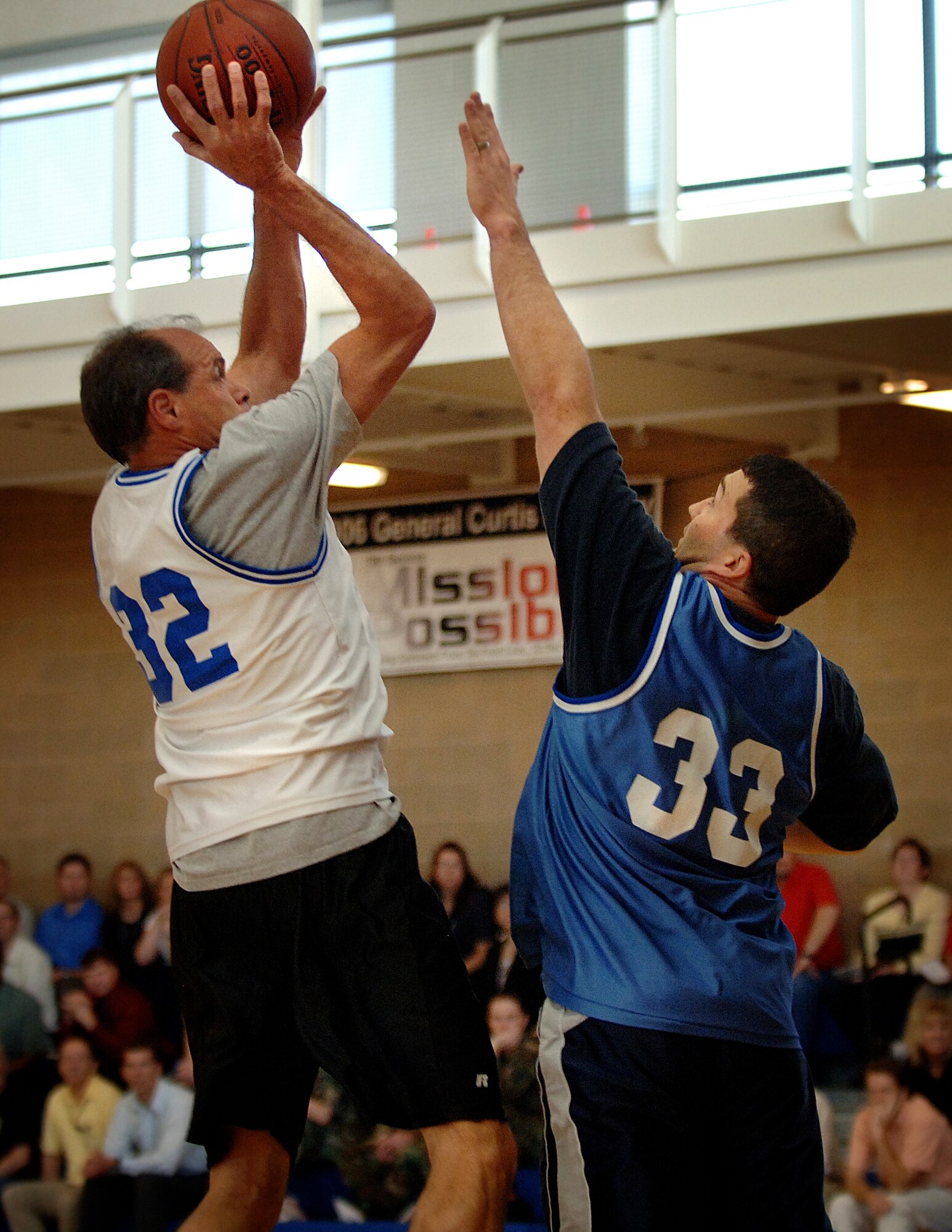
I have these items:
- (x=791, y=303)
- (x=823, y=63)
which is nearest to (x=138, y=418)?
(x=791, y=303)

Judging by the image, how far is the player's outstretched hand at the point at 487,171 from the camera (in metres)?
2.16

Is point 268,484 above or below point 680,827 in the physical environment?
above

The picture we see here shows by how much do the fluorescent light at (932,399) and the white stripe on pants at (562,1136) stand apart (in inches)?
229

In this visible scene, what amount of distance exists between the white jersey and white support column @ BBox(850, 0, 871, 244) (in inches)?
169

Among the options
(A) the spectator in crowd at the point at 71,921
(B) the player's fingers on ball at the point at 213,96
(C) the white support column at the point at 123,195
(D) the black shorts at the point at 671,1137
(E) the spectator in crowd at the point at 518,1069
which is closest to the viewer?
(D) the black shorts at the point at 671,1137

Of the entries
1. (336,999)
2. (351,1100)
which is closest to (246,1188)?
(336,999)

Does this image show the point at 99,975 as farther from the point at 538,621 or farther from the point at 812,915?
the point at 812,915

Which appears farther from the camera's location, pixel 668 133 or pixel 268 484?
pixel 668 133

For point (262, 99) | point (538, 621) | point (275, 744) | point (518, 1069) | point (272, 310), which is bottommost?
point (518, 1069)

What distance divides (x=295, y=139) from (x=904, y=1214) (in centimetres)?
450

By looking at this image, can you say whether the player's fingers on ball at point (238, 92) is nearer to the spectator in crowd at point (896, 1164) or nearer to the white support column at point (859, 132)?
the white support column at point (859, 132)

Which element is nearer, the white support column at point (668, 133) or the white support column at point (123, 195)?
the white support column at point (668, 133)

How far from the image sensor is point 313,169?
6.71 m

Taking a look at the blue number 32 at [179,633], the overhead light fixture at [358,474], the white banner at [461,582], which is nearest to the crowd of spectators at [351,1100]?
the white banner at [461,582]
